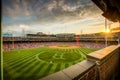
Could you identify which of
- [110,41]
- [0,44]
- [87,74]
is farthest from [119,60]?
[110,41]

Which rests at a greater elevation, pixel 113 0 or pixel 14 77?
pixel 113 0

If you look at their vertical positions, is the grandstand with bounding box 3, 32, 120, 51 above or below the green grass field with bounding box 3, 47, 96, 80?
above

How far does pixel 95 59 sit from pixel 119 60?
261 inches

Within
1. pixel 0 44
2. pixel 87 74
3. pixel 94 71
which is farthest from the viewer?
pixel 94 71

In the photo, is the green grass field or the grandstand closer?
the green grass field

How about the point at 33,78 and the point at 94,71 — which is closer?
the point at 94,71

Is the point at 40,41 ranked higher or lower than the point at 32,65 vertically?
higher

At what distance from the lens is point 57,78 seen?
7.38 ft

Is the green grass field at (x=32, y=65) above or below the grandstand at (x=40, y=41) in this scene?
below

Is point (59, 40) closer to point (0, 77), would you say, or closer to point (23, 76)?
point (23, 76)

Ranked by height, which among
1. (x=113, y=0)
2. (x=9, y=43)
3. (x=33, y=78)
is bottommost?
(x=33, y=78)

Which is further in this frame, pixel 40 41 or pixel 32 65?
pixel 40 41

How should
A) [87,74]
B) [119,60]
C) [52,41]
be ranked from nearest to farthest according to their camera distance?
1. [87,74]
2. [119,60]
3. [52,41]

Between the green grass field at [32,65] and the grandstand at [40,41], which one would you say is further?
the grandstand at [40,41]
